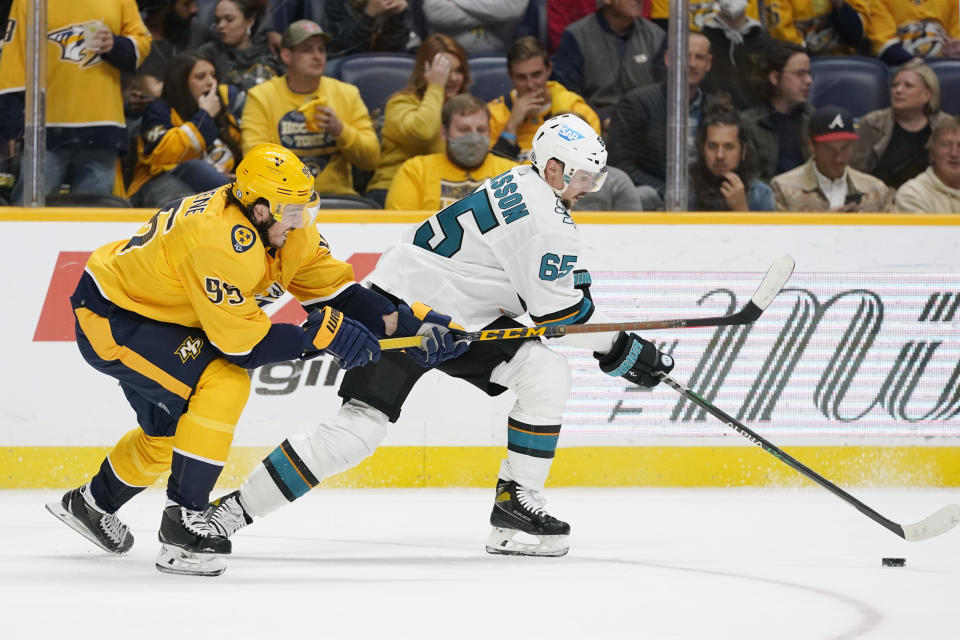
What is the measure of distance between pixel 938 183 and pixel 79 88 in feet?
11.0

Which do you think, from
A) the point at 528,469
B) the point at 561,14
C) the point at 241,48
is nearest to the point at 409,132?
the point at 241,48

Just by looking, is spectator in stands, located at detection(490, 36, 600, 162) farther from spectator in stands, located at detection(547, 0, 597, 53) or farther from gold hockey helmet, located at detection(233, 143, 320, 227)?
gold hockey helmet, located at detection(233, 143, 320, 227)

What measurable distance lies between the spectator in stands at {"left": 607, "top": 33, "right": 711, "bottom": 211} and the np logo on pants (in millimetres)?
2351

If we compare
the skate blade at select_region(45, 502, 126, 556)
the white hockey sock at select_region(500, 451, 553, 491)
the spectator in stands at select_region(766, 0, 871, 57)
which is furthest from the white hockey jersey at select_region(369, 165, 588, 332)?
the spectator in stands at select_region(766, 0, 871, 57)

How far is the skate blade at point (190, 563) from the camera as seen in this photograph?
3.25 meters

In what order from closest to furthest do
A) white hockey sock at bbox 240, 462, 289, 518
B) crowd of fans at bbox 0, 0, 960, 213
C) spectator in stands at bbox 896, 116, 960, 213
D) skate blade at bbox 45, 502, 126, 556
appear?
white hockey sock at bbox 240, 462, 289, 518
skate blade at bbox 45, 502, 126, 556
crowd of fans at bbox 0, 0, 960, 213
spectator in stands at bbox 896, 116, 960, 213

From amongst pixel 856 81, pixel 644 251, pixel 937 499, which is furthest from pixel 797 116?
pixel 937 499

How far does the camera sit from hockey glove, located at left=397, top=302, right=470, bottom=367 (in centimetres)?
353

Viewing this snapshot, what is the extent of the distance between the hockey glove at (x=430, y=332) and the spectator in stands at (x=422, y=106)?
1.68 metres

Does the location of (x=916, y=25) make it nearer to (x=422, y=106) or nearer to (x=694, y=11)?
(x=694, y=11)

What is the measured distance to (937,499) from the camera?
4.93 metres

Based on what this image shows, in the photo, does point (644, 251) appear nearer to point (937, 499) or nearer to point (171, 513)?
point (937, 499)

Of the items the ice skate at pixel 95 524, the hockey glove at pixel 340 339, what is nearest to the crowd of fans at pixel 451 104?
the ice skate at pixel 95 524

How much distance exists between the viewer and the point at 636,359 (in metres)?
3.91
